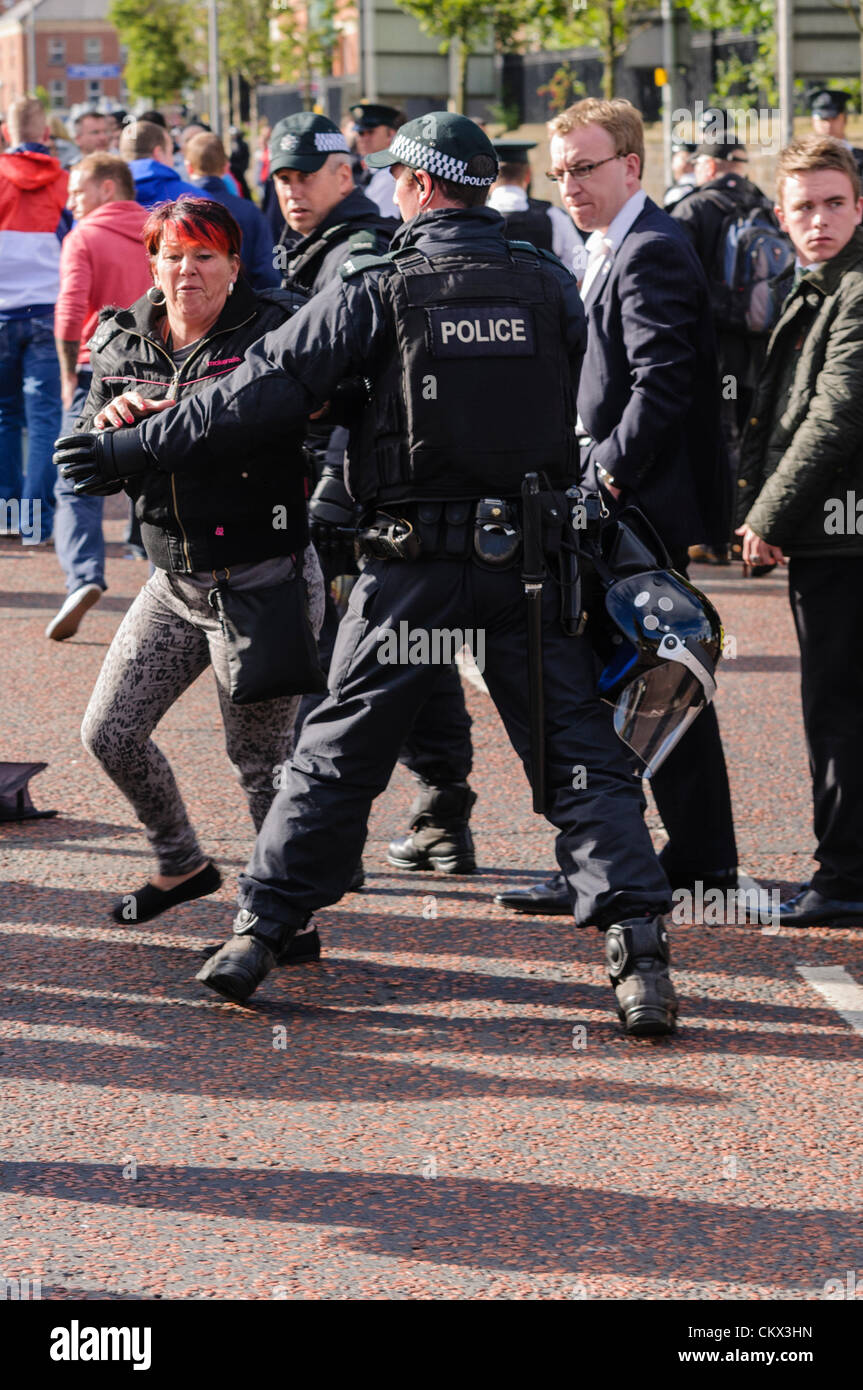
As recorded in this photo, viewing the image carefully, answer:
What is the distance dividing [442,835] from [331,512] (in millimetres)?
1034

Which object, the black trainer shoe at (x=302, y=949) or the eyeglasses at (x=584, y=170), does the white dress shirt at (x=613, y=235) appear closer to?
the eyeglasses at (x=584, y=170)

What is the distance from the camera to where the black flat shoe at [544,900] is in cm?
543

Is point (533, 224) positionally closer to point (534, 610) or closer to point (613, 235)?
point (613, 235)

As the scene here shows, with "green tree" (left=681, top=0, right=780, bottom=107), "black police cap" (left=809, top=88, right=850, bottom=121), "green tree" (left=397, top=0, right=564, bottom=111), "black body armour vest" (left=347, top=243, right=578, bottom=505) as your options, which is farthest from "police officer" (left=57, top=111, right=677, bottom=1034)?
"green tree" (left=397, top=0, right=564, bottom=111)

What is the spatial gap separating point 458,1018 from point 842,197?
2.34 meters

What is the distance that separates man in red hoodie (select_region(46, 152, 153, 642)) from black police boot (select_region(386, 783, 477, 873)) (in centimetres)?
364

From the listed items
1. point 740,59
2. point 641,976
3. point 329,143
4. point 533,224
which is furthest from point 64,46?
point 641,976

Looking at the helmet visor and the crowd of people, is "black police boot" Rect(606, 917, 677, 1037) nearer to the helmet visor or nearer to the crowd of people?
the crowd of people

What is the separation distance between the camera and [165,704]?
197 inches

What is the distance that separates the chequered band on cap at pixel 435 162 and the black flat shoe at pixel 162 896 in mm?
1902

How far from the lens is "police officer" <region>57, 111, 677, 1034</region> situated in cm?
441

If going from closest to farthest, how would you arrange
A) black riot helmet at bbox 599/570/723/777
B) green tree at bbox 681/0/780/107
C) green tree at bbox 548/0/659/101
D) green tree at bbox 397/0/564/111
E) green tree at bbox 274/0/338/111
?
black riot helmet at bbox 599/570/723/777
green tree at bbox 681/0/780/107
green tree at bbox 548/0/659/101
green tree at bbox 397/0/564/111
green tree at bbox 274/0/338/111
